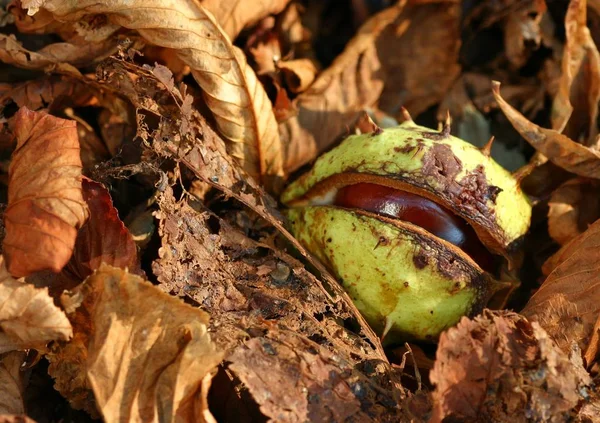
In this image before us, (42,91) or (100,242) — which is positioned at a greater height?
(42,91)

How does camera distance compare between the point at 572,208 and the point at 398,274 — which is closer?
the point at 398,274

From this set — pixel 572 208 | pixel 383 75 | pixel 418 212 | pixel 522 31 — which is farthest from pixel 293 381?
pixel 522 31

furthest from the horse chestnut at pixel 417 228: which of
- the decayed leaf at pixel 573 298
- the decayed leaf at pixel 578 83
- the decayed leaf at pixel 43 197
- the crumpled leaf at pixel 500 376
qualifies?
the decayed leaf at pixel 43 197

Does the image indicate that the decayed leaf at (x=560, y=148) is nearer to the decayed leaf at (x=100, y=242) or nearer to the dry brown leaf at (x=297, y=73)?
the dry brown leaf at (x=297, y=73)

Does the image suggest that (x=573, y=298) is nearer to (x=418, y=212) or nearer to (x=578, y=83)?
(x=418, y=212)

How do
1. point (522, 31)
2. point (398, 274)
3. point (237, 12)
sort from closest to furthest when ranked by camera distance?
point (398, 274) < point (237, 12) < point (522, 31)

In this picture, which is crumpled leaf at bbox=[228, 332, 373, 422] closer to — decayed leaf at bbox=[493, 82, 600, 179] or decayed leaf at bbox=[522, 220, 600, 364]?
decayed leaf at bbox=[522, 220, 600, 364]

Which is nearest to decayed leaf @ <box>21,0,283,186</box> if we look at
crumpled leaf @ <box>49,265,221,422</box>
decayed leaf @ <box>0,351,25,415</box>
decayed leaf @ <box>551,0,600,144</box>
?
crumpled leaf @ <box>49,265,221,422</box>
